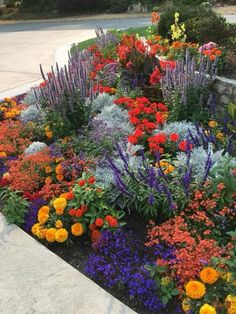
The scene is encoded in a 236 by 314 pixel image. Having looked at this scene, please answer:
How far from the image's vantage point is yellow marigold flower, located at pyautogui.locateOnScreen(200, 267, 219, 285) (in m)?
2.58

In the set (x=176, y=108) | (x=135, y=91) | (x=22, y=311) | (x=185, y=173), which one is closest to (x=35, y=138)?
(x=135, y=91)

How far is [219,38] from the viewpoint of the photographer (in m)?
6.66

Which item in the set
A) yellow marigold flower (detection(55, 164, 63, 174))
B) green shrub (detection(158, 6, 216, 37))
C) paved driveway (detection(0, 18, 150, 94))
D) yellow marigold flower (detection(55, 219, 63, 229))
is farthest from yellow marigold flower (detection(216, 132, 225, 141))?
paved driveway (detection(0, 18, 150, 94))

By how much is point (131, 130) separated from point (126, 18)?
15.7 m

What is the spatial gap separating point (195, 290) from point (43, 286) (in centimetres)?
107

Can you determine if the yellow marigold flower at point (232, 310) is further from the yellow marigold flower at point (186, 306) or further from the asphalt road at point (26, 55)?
the asphalt road at point (26, 55)

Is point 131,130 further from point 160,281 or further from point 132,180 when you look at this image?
point 160,281

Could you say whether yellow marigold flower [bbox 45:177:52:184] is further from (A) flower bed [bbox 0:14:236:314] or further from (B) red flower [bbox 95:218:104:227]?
(B) red flower [bbox 95:218:104:227]

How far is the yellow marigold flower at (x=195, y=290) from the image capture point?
2.53 m

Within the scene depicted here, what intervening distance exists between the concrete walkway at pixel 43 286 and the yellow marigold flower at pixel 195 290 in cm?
40

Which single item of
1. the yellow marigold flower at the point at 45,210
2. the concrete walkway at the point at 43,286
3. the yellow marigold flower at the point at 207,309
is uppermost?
the yellow marigold flower at the point at 207,309

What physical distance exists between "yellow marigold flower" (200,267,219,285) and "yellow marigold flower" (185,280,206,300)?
40mm

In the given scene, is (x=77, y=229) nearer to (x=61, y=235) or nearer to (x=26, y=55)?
(x=61, y=235)

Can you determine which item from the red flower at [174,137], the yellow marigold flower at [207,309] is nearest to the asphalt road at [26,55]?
the red flower at [174,137]
